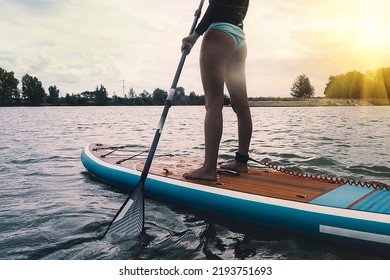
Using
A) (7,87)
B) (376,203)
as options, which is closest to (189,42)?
(376,203)

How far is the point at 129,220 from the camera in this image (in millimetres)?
3631

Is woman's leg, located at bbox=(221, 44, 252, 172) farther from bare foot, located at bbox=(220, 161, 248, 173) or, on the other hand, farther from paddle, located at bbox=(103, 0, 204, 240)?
paddle, located at bbox=(103, 0, 204, 240)

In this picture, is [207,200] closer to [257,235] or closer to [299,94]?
[257,235]

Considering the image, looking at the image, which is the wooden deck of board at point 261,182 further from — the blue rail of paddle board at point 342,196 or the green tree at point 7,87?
the green tree at point 7,87

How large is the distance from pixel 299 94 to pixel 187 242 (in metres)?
116

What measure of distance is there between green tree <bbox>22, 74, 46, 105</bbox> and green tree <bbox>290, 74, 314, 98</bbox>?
74679mm

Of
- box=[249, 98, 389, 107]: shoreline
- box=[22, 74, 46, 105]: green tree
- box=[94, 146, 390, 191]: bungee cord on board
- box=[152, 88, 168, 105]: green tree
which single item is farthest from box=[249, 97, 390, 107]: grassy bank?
box=[94, 146, 390, 191]: bungee cord on board

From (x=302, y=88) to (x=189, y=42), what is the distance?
378ft

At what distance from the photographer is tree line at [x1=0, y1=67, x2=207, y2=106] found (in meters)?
76.7

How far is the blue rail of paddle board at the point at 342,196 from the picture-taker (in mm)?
3268

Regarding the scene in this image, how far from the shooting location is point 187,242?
3.32m

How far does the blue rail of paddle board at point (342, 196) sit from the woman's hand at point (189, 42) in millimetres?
2141

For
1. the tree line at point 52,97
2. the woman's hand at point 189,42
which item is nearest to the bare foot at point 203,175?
the woman's hand at point 189,42
